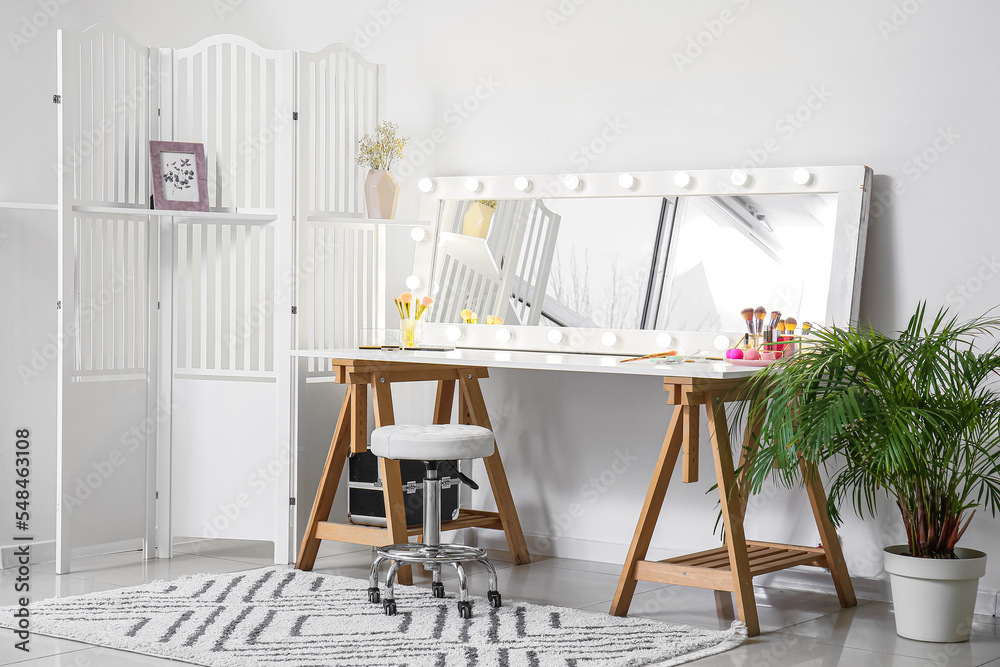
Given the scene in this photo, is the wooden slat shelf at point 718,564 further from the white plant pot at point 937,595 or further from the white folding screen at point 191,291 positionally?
the white folding screen at point 191,291

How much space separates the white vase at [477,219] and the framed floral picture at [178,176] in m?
1.05

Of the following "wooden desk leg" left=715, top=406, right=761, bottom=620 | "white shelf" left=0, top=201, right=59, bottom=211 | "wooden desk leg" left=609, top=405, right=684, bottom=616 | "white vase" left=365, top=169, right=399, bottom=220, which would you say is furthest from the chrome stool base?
"white shelf" left=0, top=201, right=59, bottom=211

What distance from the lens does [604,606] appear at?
374 centimetres

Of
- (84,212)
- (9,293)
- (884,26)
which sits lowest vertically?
(9,293)

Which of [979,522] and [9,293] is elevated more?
[9,293]

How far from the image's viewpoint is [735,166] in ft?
13.6

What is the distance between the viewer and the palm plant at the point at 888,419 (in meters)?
3.14

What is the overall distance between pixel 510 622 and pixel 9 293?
7.87 feet

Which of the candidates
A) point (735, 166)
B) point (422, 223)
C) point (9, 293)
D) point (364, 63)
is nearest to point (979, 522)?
point (735, 166)

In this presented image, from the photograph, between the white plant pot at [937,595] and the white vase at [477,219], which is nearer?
the white plant pot at [937,595]

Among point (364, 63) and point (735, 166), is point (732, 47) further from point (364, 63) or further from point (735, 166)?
point (364, 63)

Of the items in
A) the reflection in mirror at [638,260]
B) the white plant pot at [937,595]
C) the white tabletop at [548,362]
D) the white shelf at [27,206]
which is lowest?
the white plant pot at [937,595]

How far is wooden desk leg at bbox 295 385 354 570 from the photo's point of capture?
418cm

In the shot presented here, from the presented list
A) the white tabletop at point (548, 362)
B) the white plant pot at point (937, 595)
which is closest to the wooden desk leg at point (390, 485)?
the white tabletop at point (548, 362)
